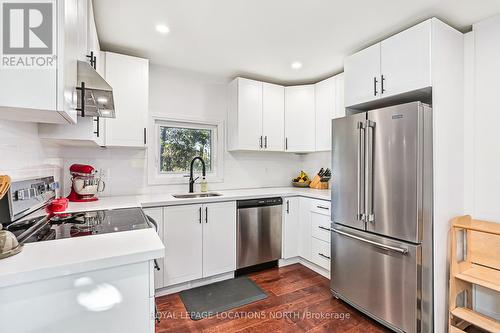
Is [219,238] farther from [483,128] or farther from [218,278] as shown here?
[483,128]

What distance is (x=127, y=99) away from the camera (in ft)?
7.93

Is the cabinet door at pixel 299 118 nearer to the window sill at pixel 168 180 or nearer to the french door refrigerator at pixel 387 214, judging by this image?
the french door refrigerator at pixel 387 214

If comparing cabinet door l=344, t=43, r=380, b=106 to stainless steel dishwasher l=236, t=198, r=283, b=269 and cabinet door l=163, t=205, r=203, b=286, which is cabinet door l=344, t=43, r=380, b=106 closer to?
stainless steel dishwasher l=236, t=198, r=283, b=269

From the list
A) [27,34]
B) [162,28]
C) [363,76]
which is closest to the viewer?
[27,34]

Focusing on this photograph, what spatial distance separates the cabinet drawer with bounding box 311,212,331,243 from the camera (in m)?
2.64

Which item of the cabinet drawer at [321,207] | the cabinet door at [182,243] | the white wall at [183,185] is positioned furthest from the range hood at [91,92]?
the cabinet drawer at [321,207]

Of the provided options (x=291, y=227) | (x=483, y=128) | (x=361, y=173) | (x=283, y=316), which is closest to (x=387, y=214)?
(x=361, y=173)

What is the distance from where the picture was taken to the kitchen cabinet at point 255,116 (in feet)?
10.0

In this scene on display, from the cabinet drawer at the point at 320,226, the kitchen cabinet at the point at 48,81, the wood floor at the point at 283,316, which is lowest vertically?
the wood floor at the point at 283,316

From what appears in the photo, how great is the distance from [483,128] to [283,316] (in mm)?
2225

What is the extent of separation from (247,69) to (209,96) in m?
0.61

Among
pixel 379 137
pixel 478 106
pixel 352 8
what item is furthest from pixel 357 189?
pixel 352 8

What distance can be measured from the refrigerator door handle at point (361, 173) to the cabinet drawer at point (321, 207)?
0.57 m

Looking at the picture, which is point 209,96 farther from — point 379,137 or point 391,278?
point 391,278
